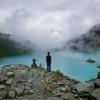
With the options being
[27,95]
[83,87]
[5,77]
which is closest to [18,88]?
[27,95]

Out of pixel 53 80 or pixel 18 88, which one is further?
pixel 53 80

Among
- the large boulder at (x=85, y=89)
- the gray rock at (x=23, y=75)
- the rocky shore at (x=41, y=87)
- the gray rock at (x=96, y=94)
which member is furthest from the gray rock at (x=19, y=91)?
the gray rock at (x=96, y=94)

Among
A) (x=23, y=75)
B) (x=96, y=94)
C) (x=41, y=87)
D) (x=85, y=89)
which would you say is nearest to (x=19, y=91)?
(x=41, y=87)

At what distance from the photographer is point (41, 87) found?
79.8ft

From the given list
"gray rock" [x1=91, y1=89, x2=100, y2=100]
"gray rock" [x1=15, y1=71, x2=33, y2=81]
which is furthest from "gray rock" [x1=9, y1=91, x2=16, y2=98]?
"gray rock" [x1=91, y1=89, x2=100, y2=100]

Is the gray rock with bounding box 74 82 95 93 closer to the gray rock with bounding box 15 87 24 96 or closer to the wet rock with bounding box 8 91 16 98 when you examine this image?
the gray rock with bounding box 15 87 24 96

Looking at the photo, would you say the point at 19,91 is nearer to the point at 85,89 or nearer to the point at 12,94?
the point at 12,94

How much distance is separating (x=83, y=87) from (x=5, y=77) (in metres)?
6.08

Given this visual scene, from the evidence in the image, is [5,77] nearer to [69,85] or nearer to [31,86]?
[31,86]

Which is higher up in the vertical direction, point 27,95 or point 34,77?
point 34,77

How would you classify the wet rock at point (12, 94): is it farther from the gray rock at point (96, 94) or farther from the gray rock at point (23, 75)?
the gray rock at point (96, 94)

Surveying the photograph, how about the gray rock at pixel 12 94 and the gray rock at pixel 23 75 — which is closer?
the gray rock at pixel 12 94

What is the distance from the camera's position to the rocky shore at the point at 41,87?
75.0 ft

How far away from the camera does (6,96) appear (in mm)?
22625
